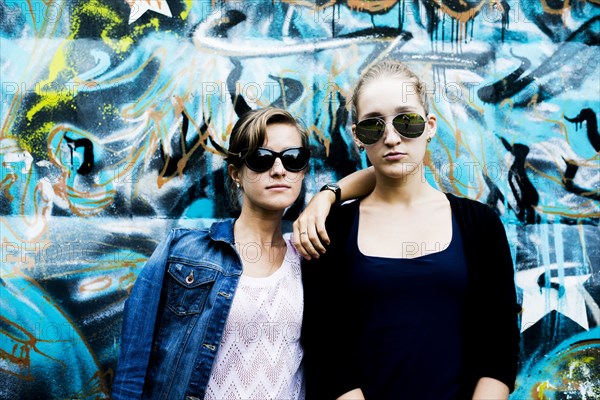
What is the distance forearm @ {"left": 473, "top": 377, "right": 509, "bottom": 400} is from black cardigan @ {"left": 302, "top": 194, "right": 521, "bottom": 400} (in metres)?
0.02

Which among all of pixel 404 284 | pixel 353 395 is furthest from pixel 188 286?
pixel 404 284

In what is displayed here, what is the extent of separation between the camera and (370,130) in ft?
7.73

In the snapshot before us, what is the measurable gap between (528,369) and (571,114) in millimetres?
1665

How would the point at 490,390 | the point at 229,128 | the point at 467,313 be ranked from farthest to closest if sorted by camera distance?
the point at 229,128, the point at 467,313, the point at 490,390

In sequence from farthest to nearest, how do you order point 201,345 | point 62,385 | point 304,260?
point 62,385, point 304,260, point 201,345

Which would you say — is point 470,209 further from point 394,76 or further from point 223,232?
point 223,232

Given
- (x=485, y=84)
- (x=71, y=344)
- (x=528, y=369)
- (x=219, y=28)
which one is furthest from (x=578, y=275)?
(x=71, y=344)

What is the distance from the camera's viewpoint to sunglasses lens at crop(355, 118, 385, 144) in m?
2.34

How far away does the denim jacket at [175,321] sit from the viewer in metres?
2.38

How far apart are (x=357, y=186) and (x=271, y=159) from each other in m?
0.48

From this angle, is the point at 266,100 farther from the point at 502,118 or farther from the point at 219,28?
the point at 502,118

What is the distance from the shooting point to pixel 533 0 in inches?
137

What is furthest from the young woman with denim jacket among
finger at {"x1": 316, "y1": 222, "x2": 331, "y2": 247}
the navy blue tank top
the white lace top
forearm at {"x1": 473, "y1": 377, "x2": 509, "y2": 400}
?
forearm at {"x1": 473, "y1": 377, "x2": 509, "y2": 400}

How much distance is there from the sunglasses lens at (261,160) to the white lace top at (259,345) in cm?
51
